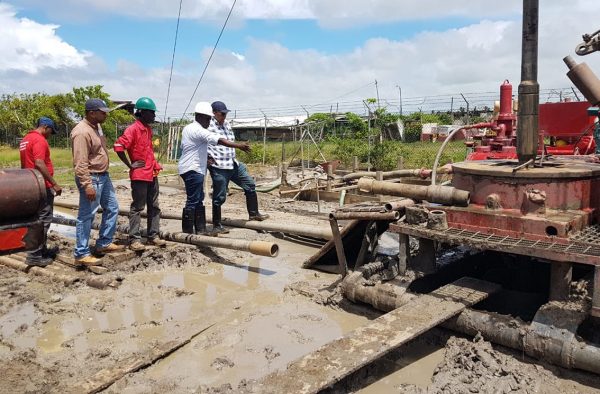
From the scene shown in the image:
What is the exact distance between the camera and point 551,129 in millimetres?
8336

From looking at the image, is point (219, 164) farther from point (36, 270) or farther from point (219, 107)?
point (36, 270)

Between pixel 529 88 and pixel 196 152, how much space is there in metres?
3.96

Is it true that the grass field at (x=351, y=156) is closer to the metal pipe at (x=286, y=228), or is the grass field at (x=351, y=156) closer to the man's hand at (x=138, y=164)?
the metal pipe at (x=286, y=228)

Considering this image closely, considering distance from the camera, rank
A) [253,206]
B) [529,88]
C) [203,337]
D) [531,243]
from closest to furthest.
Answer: [531,243] → [203,337] → [529,88] → [253,206]

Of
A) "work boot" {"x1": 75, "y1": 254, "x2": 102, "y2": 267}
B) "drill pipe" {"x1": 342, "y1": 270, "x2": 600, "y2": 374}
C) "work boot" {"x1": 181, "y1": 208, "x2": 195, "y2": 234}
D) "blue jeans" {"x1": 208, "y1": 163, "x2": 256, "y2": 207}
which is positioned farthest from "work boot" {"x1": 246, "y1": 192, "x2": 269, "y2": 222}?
"drill pipe" {"x1": 342, "y1": 270, "x2": 600, "y2": 374}

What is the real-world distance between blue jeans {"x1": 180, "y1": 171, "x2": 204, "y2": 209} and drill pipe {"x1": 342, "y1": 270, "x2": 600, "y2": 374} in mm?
2928

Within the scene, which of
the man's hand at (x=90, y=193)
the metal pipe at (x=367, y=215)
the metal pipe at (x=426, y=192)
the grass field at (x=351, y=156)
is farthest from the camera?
the grass field at (x=351, y=156)

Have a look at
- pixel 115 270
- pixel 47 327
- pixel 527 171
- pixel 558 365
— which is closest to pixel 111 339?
pixel 47 327

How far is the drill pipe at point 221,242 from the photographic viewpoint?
A: 523 cm

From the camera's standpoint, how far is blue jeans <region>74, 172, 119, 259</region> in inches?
216

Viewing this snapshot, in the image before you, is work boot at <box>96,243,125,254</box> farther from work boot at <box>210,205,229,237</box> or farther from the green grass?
the green grass

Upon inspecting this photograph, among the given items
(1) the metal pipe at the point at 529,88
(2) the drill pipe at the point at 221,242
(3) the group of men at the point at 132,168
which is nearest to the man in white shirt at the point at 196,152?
(3) the group of men at the point at 132,168

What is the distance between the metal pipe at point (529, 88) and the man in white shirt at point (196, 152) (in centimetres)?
333

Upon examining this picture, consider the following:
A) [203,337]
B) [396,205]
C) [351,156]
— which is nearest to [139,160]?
[203,337]
